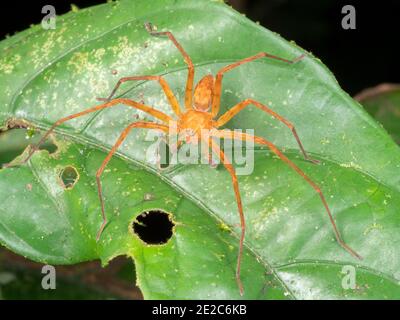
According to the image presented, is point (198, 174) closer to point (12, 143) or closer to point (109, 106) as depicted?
point (109, 106)

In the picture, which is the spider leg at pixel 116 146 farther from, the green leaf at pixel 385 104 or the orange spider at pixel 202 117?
the green leaf at pixel 385 104

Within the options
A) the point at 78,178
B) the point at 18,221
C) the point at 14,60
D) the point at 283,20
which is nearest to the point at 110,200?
the point at 78,178

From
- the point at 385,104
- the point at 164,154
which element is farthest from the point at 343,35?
the point at 164,154

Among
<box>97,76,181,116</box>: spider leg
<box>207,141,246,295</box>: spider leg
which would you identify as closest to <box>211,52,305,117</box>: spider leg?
<box>97,76,181,116</box>: spider leg

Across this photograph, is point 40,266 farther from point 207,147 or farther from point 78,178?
point 207,147

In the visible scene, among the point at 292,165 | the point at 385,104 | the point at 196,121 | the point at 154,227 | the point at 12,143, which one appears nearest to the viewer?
the point at 154,227
